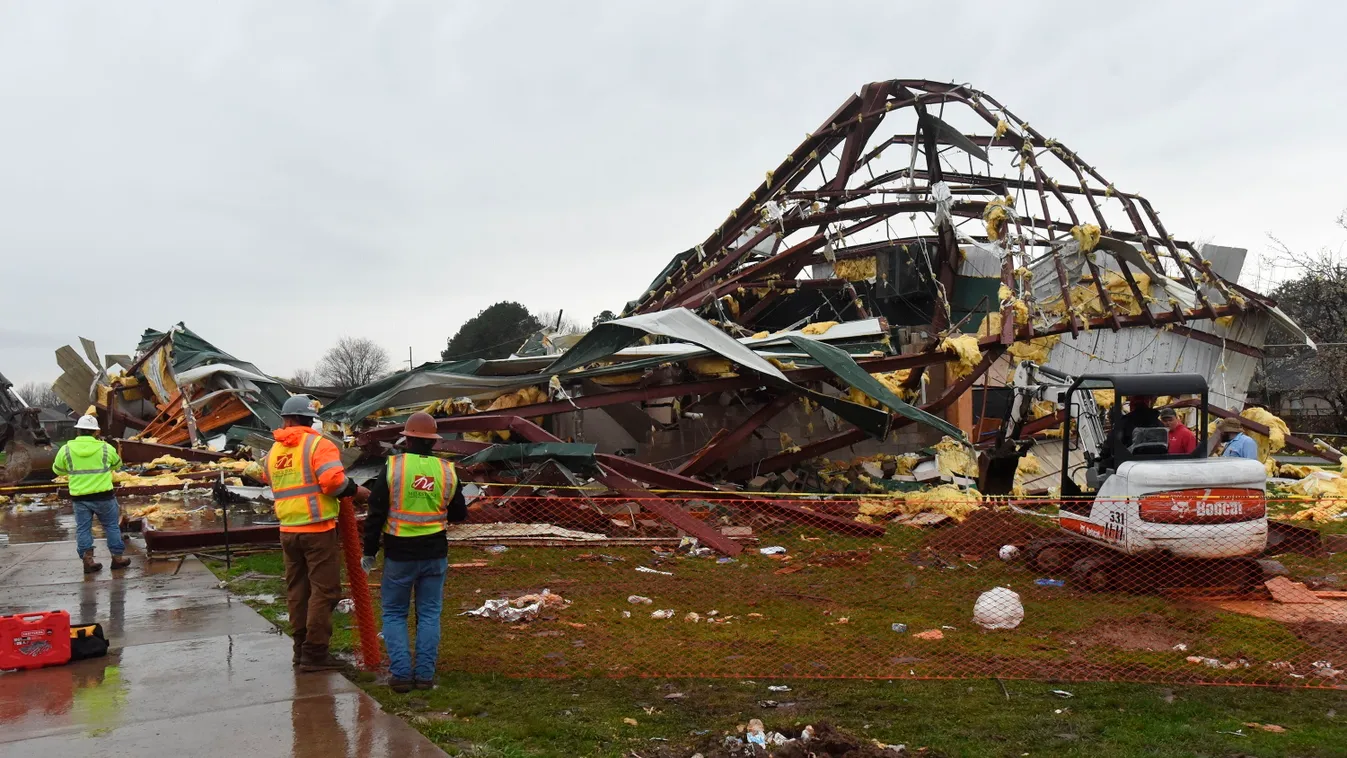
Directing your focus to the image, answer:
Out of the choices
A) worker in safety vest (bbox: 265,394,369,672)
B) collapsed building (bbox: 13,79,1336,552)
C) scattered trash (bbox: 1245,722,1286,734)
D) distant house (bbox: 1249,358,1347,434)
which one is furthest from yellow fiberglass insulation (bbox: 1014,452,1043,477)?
distant house (bbox: 1249,358,1347,434)

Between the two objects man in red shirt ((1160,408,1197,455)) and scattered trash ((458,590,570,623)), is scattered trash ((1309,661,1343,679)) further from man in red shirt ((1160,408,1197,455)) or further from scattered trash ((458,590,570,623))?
scattered trash ((458,590,570,623))

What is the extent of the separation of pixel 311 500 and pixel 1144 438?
6660mm

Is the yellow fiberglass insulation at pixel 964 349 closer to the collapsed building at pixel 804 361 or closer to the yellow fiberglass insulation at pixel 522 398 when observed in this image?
the collapsed building at pixel 804 361

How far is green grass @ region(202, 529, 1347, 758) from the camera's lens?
4.45m

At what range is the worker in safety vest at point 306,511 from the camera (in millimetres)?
5465

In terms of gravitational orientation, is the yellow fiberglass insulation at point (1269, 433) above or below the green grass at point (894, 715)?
above

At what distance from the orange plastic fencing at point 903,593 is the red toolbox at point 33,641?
86.1 inches

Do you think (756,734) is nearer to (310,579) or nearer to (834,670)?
(834,670)

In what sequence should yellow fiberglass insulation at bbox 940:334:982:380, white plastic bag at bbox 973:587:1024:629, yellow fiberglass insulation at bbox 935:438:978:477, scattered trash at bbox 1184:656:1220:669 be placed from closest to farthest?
1. scattered trash at bbox 1184:656:1220:669
2. white plastic bag at bbox 973:587:1024:629
3. yellow fiberglass insulation at bbox 940:334:982:380
4. yellow fiberglass insulation at bbox 935:438:978:477

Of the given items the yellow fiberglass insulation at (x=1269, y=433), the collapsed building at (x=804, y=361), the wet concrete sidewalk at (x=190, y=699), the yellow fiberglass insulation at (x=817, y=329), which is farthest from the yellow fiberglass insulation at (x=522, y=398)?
the yellow fiberglass insulation at (x=1269, y=433)

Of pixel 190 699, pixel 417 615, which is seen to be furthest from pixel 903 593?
pixel 190 699

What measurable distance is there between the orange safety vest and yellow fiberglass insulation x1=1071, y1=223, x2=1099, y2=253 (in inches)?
459

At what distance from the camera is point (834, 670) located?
223 inches

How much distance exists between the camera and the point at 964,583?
8.47 m
